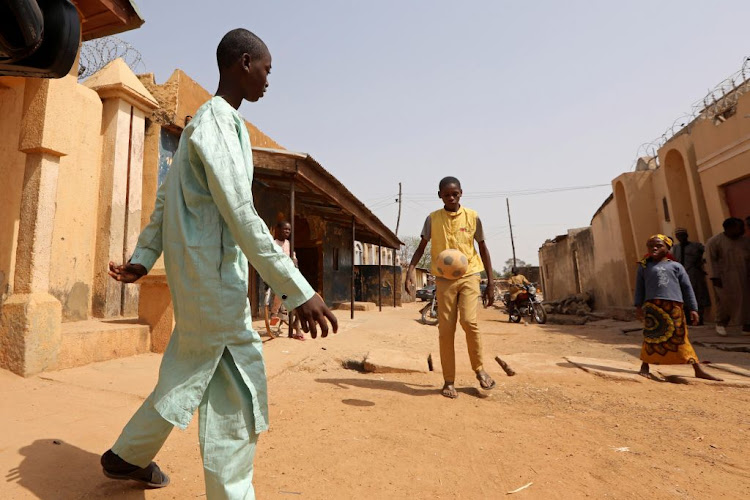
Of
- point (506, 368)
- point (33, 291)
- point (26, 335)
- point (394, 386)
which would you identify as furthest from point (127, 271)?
point (506, 368)

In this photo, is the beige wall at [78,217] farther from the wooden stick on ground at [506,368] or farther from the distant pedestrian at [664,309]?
the distant pedestrian at [664,309]

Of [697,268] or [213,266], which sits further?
[697,268]

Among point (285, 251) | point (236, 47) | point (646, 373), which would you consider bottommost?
point (646, 373)

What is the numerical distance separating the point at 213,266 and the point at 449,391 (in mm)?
2656

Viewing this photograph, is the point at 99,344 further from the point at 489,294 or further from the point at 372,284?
the point at 372,284

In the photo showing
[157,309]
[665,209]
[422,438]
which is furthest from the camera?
[665,209]

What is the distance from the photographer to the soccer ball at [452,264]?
355 cm

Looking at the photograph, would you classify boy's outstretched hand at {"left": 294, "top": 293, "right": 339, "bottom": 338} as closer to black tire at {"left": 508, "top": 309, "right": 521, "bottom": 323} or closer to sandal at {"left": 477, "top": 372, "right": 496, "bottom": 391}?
sandal at {"left": 477, "top": 372, "right": 496, "bottom": 391}

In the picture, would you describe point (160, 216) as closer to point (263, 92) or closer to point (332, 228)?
point (263, 92)

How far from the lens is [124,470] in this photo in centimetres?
151

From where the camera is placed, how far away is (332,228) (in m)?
12.7

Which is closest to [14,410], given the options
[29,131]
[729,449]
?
[29,131]

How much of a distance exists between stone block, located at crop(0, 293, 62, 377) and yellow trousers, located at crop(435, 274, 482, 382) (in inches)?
120

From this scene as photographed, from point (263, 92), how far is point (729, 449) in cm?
308
